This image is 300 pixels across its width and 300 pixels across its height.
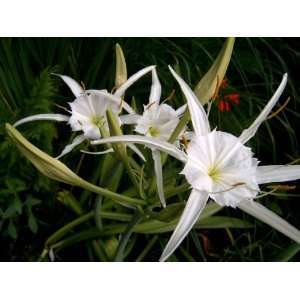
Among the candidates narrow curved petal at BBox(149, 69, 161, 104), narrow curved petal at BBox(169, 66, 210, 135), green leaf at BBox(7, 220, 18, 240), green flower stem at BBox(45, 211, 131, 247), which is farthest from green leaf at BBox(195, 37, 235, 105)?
green leaf at BBox(7, 220, 18, 240)

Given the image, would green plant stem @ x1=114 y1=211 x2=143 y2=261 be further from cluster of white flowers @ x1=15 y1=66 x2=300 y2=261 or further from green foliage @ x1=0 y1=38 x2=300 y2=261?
cluster of white flowers @ x1=15 y1=66 x2=300 y2=261

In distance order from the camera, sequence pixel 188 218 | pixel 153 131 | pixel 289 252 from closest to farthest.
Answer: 1. pixel 188 218
2. pixel 153 131
3. pixel 289 252

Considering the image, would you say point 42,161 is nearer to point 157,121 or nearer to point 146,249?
point 157,121

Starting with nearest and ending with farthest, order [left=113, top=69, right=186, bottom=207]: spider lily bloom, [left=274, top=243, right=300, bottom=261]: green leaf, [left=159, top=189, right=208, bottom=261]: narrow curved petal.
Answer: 1. [left=159, top=189, right=208, bottom=261]: narrow curved petal
2. [left=113, top=69, right=186, bottom=207]: spider lily bloom
3. [left=274, top=243, right=300, bottom=261]: green leaf

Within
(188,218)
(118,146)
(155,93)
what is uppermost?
(155,93)

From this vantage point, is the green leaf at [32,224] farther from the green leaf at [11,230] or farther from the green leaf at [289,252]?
the green leaf at [289,252]

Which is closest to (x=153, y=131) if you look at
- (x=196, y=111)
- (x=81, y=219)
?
(x=196, y=111)
